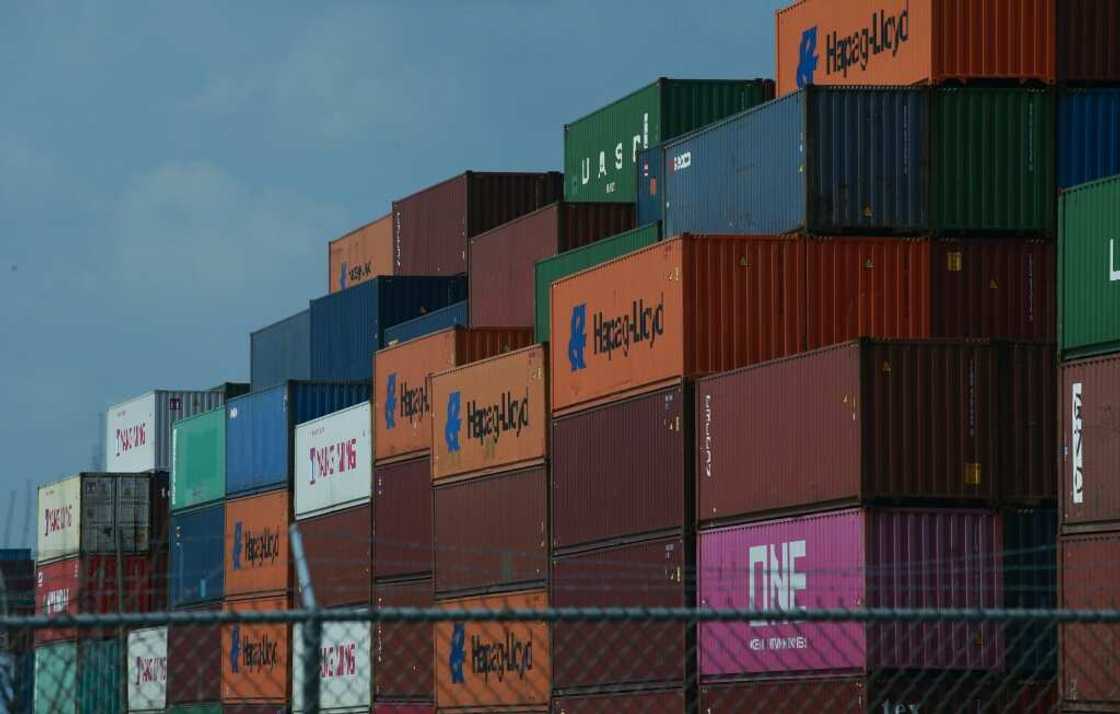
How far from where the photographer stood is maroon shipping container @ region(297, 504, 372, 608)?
173 ft

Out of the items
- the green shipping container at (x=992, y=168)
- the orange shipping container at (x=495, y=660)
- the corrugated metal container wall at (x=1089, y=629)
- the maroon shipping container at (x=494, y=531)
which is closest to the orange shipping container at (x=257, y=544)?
the maroon shipping container at (x=494, y=531)

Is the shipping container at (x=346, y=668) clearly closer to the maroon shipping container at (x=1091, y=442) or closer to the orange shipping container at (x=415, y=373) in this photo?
the orange shipping container at (x=415, y=373)

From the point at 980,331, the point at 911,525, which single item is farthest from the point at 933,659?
the point at 980,331

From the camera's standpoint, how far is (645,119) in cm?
5194

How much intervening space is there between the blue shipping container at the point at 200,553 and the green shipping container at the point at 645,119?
51.4ft

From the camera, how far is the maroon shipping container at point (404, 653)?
4912cm

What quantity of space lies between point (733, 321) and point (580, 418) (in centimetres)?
A: 440

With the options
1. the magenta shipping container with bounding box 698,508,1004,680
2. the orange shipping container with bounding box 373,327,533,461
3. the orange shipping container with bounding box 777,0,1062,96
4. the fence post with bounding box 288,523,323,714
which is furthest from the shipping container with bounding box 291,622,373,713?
the fence post with bounding box 288,523,323,714

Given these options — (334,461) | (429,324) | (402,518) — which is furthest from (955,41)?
(334,461)

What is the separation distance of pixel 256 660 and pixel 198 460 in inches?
326

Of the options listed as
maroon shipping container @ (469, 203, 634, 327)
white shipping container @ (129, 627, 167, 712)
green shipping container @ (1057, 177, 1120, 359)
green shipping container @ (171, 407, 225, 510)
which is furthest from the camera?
white shipping container @ (129, 627, 167, 712)

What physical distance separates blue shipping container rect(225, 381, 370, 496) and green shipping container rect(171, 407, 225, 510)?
200 centimetres

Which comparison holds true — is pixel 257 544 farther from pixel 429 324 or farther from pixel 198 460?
pixel 429 324

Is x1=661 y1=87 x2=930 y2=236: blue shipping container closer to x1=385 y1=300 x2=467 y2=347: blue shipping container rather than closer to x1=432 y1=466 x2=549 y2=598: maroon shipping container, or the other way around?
x1=432 y1=466 x2=549 y2=598: maroon shipping container
